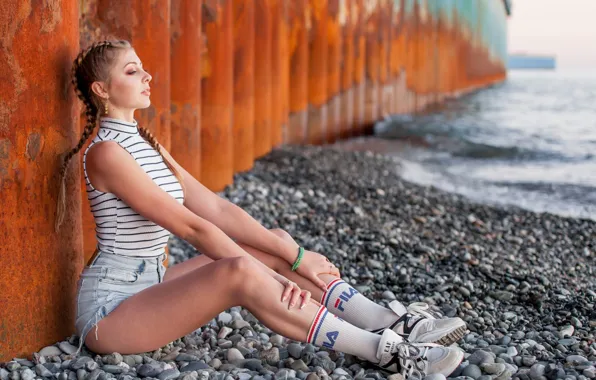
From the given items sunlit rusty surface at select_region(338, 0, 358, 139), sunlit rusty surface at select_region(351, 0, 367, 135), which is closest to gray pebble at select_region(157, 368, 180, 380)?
sunlit rusty surface at select_region(338, 0, 358, 139)

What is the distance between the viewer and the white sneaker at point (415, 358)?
3.02 metres

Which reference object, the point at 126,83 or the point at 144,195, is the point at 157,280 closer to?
the point at 144,195

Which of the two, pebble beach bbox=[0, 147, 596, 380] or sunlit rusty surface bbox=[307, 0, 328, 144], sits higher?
sunlit rusty surface bbox=[307, 0, 328, 144]

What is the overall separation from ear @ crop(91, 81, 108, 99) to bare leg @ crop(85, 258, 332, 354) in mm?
807

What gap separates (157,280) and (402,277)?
182cm

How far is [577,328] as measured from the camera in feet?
12.7

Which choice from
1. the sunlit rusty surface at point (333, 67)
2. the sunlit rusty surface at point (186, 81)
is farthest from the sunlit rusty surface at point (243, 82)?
the sunlit rusty surface at point (333, 67)

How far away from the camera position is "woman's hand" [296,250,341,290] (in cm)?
346

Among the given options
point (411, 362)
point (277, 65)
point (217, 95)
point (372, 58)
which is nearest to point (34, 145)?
point (411, 362)

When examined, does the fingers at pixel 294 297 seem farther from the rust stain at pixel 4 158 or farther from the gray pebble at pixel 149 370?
the rust stain at pixel 4 158

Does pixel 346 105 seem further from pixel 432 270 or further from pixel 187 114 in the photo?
pixel 432 270

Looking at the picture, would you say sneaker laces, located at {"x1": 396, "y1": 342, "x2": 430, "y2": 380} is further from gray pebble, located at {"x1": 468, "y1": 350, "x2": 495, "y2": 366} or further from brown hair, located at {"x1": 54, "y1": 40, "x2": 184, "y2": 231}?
brown hair, located at {"x1": 54, "y1": 40, "x2": 184, "y2": 231}

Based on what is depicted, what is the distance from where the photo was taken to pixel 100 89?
321 centimetres

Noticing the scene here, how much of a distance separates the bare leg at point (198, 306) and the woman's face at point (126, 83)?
76cm
